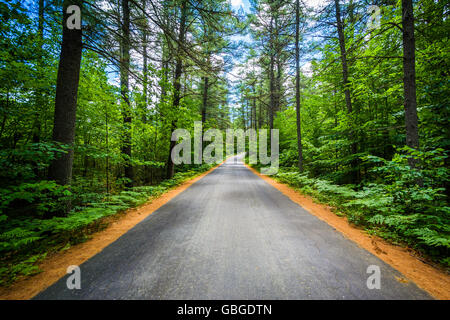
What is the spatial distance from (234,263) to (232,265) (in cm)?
6

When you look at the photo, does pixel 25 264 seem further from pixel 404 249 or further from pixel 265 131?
pixel 265 131

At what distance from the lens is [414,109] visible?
3.70 m

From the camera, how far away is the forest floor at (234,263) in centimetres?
180

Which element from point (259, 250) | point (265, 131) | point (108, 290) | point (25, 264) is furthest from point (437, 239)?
point (265, 131)

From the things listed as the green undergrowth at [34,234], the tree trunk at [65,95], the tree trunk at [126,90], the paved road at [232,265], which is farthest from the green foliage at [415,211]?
the tree trunk at [126,90]

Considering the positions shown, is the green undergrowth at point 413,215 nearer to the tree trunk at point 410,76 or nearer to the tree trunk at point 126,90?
the tree trunk at point 410,76

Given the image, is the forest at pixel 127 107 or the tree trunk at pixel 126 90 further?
the tree trunk at pixel 126 90

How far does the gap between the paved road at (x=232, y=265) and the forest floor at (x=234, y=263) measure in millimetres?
12

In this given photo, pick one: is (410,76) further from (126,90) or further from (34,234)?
(126,90)

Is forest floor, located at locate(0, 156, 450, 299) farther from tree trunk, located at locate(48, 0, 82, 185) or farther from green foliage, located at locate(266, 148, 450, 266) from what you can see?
tree trunk, located at locate(48, 0, 82, 185)

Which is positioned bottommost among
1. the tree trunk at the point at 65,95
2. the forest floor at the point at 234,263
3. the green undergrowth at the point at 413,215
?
the forest floor at the point at 234,263

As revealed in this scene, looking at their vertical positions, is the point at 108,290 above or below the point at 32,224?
below

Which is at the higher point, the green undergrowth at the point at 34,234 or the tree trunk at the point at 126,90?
the tree trunk at the point at 126,90

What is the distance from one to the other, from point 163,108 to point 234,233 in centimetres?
837
